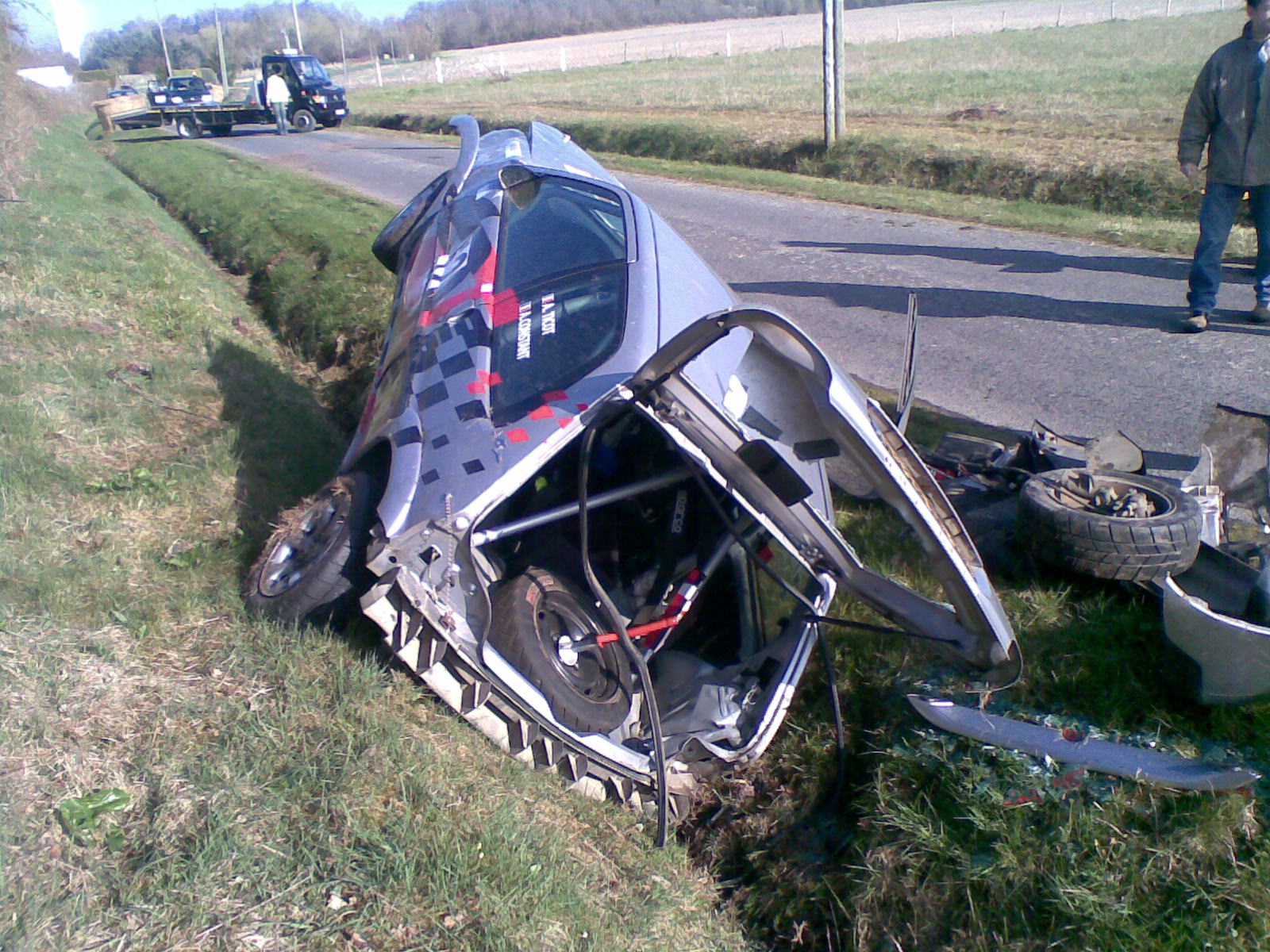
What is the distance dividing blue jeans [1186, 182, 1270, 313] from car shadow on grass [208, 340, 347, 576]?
5.63m

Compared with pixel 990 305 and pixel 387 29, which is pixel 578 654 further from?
pixel 387 29

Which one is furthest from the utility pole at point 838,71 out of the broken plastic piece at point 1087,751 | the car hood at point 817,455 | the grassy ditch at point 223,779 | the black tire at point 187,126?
the black tire at point 187,126

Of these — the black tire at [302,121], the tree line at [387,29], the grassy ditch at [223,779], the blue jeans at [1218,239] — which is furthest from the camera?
the tree line at [387,29]

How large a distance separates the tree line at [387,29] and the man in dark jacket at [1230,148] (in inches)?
3218

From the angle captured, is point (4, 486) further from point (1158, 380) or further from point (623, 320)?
point (1158, 380)

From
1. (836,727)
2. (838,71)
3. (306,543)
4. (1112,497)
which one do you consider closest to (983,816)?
(836,727)

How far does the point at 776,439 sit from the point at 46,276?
683 cm

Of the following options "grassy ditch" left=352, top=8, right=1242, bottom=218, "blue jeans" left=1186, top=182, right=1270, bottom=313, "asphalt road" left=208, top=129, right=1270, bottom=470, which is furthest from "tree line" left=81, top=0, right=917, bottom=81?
"blue jeans" left=1186, top=182, right=1270, bottom=313

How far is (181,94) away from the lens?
29547 mm

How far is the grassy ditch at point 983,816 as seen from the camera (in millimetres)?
2482

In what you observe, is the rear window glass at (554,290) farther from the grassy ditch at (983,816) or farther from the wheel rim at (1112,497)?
the wheel rim at (1112,497)

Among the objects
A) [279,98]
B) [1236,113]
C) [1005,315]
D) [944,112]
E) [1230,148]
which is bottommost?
[1005,315]

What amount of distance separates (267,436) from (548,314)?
224 centimetres

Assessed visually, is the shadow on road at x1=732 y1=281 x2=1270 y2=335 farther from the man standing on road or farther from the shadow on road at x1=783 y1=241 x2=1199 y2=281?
Answer: the man standing on road
